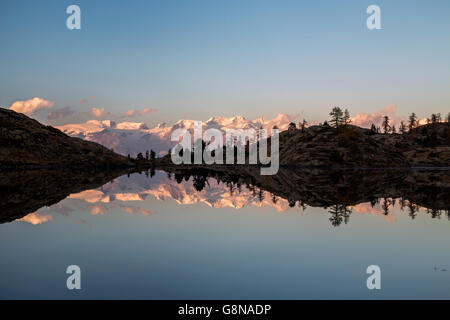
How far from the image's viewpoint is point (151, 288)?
562 inches

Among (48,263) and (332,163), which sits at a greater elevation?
(332,163)

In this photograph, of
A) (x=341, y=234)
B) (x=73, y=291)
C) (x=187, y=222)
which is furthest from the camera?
(x=187, y=222)

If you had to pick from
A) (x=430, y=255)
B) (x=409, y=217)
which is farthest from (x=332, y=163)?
(x=430, y=255)

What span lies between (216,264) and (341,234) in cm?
1237

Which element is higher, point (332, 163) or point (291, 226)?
point (332, 163)

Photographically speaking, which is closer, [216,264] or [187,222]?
[216,264]

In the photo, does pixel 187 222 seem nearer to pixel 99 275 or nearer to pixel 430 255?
pixel 99 275

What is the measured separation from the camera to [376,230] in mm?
26672

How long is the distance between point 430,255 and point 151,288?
1697 centimetres
